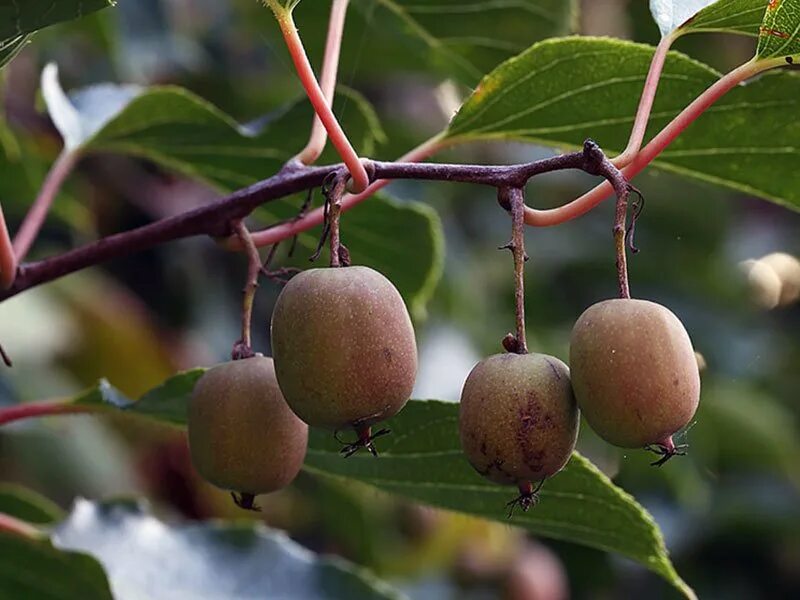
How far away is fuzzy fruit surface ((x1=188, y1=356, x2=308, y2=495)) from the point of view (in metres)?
0.98

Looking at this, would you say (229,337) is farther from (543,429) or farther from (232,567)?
(543,429)

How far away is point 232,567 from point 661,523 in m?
1.66

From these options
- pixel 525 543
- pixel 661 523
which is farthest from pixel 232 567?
pixel 661 523

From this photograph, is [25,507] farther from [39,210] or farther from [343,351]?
[343,351]

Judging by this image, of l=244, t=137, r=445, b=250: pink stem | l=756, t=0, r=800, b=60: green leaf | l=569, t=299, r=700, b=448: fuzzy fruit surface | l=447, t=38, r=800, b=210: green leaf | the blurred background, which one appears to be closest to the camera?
l=569, t=299, r=700, b=448: fuzzy fruit surface

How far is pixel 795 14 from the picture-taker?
3.19 feet

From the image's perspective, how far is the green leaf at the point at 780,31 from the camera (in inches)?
38.3

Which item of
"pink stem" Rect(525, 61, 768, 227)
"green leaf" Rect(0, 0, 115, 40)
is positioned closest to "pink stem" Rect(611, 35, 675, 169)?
"pink stem" Rect(525, 61, 768, 227)

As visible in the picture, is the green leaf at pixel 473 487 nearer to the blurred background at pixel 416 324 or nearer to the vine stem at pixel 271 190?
the vine stem at pixel 271 190

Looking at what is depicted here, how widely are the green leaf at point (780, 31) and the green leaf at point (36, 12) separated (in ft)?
1.70

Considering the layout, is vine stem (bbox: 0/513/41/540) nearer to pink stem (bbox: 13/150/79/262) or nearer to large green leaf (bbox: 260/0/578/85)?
pink stem (bbox: 13/150/79/262)

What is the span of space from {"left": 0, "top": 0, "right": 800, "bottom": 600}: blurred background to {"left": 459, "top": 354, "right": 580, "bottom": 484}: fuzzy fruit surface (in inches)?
48.1

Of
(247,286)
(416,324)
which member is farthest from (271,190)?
(416,324)

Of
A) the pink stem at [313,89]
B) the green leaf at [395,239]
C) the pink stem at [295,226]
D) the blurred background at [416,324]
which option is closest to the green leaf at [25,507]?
the blurred background at [416,324]
